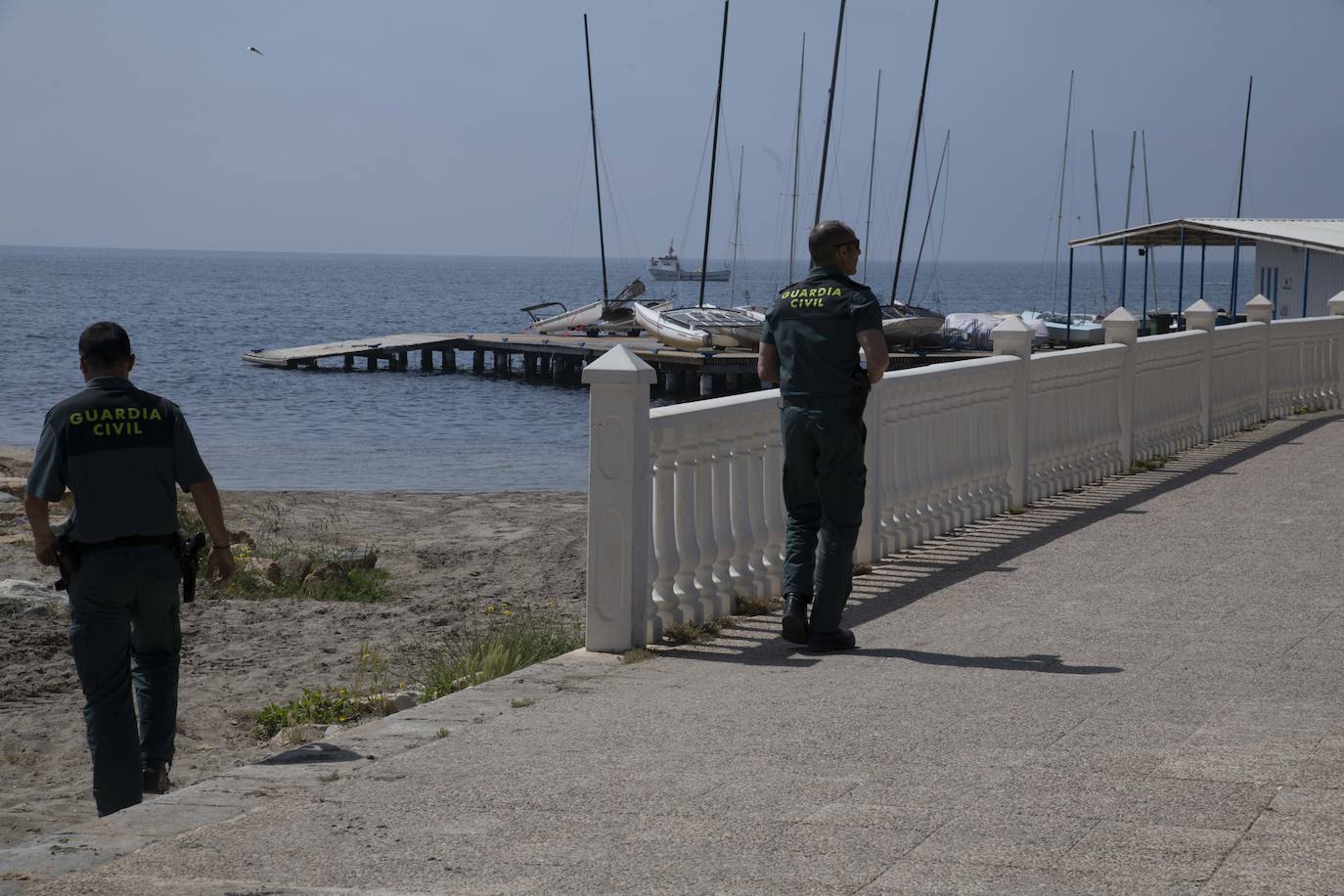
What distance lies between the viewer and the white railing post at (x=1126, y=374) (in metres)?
13.8

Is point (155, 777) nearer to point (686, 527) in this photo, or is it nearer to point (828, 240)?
point (686, 527)

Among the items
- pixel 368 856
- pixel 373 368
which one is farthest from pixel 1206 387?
pixel 373 368

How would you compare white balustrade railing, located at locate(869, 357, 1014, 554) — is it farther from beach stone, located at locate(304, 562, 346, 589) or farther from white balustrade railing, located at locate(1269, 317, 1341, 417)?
white balustrade railing, located at locate(1269, 317, 1341, 417)

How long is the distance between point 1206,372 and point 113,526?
12.7 meters

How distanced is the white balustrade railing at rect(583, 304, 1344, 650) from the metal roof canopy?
38.9 feet

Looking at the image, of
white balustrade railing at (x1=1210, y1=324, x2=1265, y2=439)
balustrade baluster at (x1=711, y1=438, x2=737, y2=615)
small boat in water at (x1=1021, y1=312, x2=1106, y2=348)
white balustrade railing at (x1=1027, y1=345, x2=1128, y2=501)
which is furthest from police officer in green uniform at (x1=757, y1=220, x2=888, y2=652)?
small boat in water at (x1=1021, y1=312, x2=1106, y2=348)

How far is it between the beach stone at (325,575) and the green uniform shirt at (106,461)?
25.7ft

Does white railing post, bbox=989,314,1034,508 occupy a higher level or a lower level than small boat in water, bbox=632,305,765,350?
higher

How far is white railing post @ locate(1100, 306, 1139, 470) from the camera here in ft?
45.3

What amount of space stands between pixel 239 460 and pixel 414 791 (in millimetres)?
30950

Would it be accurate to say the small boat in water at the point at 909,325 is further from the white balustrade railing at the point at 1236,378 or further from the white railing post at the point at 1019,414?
the white railing post at the point at 1019,414

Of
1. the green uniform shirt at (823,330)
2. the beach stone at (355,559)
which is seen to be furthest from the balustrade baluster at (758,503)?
the beach stone at (355,559)

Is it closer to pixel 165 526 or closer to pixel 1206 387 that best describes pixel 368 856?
pixel 165 526

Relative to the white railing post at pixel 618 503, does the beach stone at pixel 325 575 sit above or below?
below
